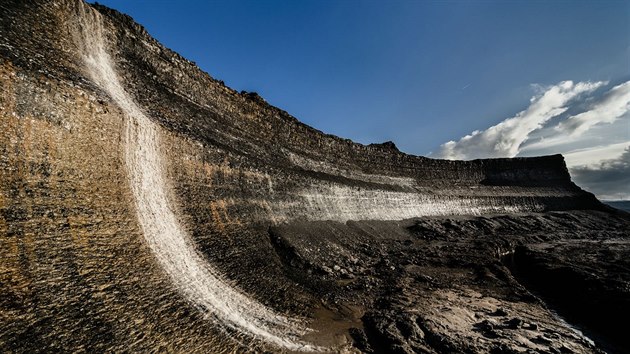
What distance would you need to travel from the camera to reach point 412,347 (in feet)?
25.1

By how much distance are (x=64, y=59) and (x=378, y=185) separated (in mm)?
22895

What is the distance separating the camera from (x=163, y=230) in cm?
1030

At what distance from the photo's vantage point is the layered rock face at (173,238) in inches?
272

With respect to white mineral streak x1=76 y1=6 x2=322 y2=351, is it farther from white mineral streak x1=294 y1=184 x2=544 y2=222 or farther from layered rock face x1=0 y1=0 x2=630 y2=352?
white mineral streak x1=294 y1=184 x2=544 y2=222

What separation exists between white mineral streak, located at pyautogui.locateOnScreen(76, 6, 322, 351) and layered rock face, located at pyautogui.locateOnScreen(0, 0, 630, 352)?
53 millimetres

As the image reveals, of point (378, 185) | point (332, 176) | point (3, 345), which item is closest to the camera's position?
point (3, 345)

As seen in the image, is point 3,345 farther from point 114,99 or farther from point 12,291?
point 114,99

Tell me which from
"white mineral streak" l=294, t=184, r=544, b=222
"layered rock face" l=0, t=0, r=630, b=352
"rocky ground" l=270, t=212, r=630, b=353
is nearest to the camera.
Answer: "layered rock face" l=0, t=0, r=630, b=352

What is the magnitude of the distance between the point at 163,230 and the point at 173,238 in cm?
42

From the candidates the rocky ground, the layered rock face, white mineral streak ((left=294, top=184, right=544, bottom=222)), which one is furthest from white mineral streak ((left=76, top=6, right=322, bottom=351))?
white mineral streak ((left=294, top=184, right=544, bottom=222))

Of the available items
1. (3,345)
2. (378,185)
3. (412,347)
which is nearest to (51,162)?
(3,345)

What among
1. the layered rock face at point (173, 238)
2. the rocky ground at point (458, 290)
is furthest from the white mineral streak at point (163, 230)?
the rocky ground at point (458, 290)

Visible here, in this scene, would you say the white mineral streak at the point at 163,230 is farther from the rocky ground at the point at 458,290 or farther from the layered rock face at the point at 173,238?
the rocky ground at the point at 458,290

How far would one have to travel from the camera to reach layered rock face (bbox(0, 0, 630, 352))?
272 inches
